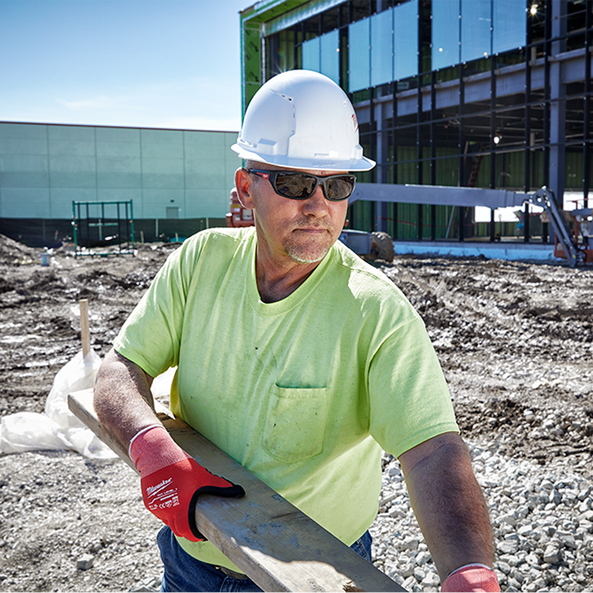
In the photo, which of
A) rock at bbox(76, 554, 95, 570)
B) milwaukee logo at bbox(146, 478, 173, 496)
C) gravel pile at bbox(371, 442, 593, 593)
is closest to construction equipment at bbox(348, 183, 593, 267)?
gravel pile at bbox(371, 442, 593, 593)

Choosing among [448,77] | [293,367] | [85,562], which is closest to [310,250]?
[293,367]

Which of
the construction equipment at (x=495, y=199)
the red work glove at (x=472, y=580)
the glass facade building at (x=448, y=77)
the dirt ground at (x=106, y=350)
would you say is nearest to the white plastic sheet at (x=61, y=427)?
the dirt ground at (x=106, y=350)

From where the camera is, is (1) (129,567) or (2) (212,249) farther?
(1) (129,567)

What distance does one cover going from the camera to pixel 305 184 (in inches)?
74.5

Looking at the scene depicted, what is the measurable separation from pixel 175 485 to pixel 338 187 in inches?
41.3

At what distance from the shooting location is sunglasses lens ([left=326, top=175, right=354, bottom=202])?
189cm

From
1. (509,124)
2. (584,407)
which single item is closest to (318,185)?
(584,407)

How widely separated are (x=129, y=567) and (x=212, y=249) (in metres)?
2.29

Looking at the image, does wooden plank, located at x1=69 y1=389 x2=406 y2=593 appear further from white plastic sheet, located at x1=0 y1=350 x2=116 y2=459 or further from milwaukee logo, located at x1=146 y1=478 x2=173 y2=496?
white plastic sheet, located at x1=0 y1=350 x2=116 y2=459

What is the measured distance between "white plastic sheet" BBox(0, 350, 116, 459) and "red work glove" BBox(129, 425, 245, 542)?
A: 11.0 ft

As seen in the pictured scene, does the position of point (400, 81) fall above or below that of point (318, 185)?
above

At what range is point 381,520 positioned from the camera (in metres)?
3.75

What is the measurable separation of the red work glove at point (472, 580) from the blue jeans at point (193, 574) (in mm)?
720

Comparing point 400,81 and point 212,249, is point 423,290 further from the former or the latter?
point 400,81
